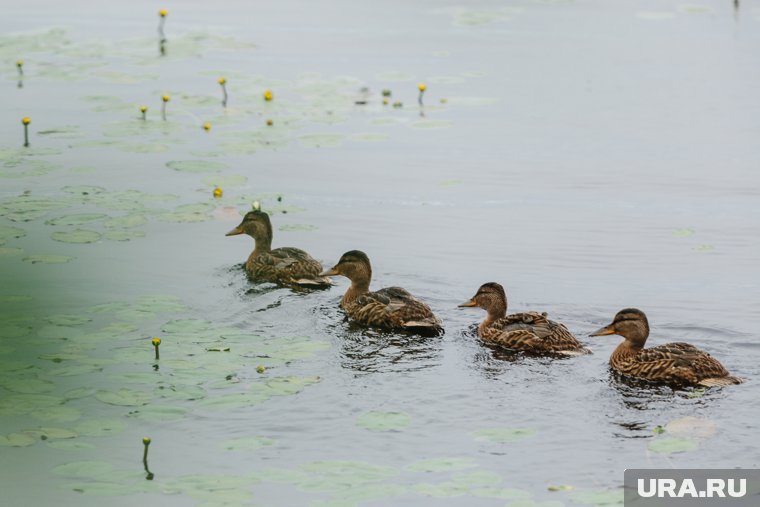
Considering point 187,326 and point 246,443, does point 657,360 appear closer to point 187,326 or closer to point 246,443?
point 246,443

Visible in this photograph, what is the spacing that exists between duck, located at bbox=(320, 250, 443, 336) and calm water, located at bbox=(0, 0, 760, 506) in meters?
0.19

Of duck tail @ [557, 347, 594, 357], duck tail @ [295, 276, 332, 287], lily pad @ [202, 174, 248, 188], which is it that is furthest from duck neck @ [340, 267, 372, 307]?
lily pad @ [202, 174, 248, 188]

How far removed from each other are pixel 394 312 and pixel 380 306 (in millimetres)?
165

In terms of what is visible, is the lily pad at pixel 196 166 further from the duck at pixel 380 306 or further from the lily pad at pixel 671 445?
the lily pad at pixel 671 445

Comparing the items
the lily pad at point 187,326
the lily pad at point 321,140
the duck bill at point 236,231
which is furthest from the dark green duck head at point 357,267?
the lily pad at point 321,140

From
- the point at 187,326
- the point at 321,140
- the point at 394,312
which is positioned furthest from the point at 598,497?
the point at 321,140

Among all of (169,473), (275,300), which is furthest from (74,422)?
(275,300)

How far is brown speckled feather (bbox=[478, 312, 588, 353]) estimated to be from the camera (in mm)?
9500

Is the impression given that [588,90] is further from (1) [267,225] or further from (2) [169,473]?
(2) [169,473]

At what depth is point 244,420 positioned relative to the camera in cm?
790

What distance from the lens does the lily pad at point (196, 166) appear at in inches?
579

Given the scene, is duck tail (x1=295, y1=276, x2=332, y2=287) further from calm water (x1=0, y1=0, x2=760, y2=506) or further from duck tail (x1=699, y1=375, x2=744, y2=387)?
duck tail (x1=699, y1=375, x2=744, y2=387)

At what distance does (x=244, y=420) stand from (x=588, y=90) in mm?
12944

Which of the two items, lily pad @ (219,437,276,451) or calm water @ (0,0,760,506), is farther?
lily pad @ (219,437,276,451)
